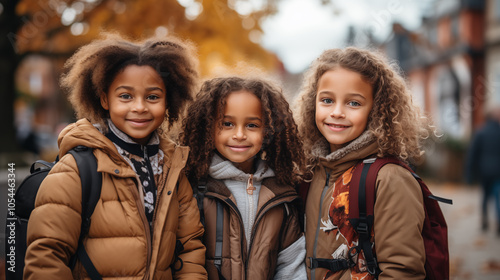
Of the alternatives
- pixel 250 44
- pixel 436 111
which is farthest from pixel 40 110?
pixel 250 44

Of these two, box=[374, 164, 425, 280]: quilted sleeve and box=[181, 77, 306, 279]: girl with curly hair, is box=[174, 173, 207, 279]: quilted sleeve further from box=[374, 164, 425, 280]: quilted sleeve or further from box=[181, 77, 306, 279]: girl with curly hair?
box=[374, 164, 425, 280]: quilted sleeve

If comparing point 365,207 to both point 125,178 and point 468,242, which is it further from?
point 468,242

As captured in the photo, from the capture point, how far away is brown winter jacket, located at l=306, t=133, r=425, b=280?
81.0 inches

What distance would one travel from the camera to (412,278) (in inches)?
80.6

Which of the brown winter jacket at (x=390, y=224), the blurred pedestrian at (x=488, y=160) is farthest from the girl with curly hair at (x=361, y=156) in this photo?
the blurred pedestrian at (x=488, y=160)

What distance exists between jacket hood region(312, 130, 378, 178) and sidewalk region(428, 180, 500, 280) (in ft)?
11.0

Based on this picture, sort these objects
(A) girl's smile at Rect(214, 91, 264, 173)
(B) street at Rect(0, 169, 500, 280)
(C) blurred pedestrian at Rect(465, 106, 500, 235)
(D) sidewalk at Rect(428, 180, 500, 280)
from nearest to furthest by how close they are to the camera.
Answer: (A) girl's smile at Rect(214, 91, 264, 173) < (B) street at Rect(0, 169, 500, 280) < (D) sidewalk at Rect(428, 180, 500, 280) < (C) blurred pedestrian at Rect(465, 106, 500, 235)

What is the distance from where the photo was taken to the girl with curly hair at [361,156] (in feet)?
6.86

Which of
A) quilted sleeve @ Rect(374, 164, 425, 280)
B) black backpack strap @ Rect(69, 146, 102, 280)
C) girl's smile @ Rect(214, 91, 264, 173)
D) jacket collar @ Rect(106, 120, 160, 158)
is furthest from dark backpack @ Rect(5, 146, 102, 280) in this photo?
quilted sleeve @ Rect(374, 164, 425, 280)

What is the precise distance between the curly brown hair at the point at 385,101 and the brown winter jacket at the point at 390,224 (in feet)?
0.35

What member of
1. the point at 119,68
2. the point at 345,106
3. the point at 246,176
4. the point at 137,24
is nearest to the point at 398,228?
the point at 345,106

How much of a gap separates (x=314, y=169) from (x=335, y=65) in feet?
2.09

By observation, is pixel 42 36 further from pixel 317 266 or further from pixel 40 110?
pixel 40 110

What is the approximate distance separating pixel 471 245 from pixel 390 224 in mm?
5266
